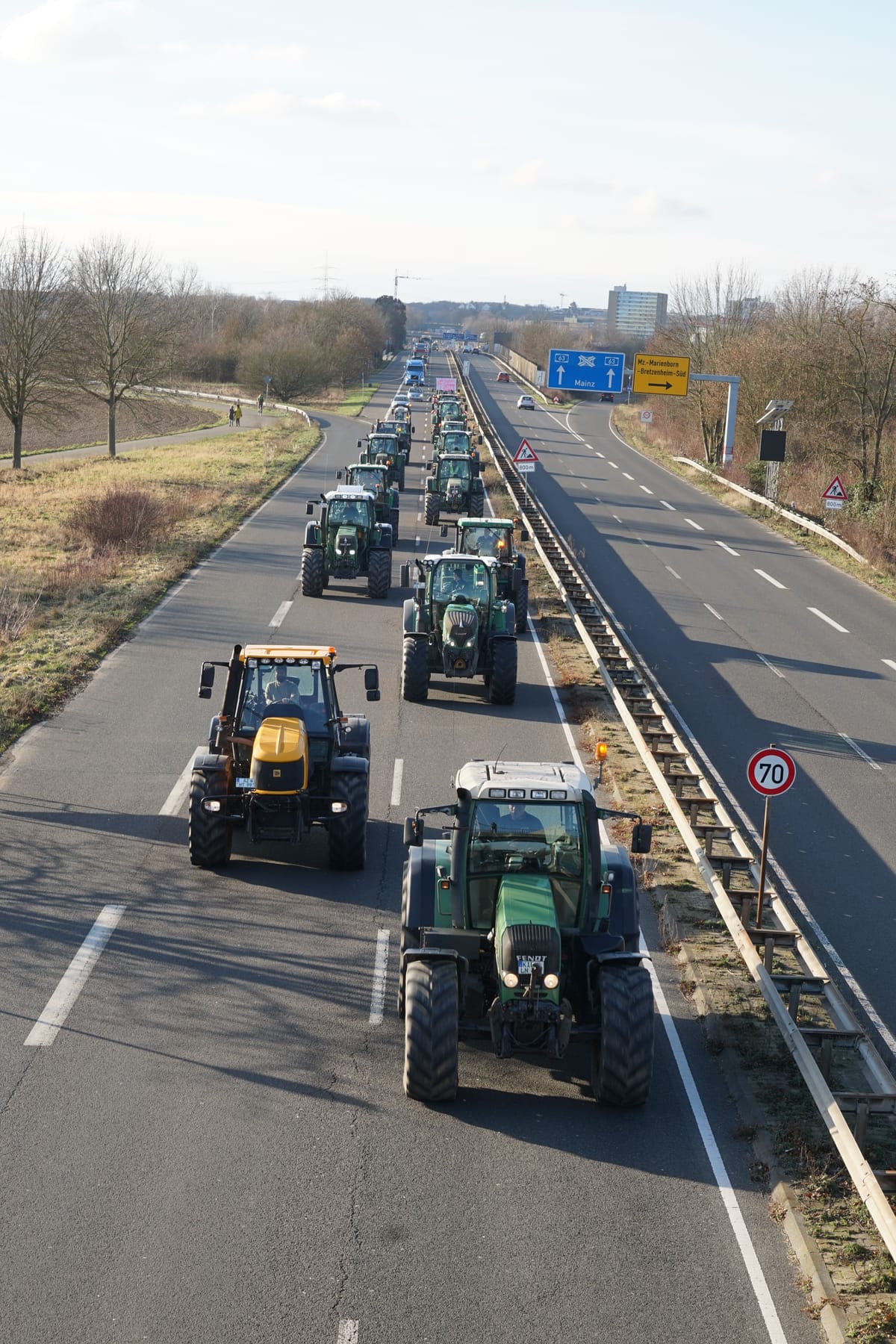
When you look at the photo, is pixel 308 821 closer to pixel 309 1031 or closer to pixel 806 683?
pixel 309 1031

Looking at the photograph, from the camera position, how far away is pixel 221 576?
34.4 m

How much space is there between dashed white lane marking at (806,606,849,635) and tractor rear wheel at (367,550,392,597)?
10.3 meters

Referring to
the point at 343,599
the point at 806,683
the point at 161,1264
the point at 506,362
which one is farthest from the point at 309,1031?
the point at 506,362

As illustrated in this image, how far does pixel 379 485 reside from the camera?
130 ft

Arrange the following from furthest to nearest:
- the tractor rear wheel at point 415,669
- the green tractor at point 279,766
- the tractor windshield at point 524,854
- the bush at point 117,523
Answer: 1. the bush at point 117,523
2. the tractor rear wheel at point 415,669
3. the green tractor at point 279,766
4. the tractor windshield at point 524,854

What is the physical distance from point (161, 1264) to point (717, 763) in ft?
44.7

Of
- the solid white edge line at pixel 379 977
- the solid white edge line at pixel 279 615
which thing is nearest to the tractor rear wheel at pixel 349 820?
the solid white edge line at pixel 379 977

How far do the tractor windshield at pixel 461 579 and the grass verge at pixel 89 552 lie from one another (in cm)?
648

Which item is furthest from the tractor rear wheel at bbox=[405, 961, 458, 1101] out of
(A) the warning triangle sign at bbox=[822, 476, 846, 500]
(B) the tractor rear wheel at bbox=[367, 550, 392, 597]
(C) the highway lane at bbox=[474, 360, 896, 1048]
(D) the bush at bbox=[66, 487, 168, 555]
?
(A) the warning triangle sign at bbox=[822, 476, 846, 500]

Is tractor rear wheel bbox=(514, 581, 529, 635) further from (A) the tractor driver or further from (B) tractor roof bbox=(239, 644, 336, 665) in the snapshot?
(A) the tractor driver

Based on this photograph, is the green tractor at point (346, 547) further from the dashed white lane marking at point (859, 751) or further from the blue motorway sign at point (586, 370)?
the blue motorway sign at point (586, 370)

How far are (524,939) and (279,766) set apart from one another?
4978 mm

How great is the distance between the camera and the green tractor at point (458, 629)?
74.1 feet

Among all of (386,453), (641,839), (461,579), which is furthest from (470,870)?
(386,453)
